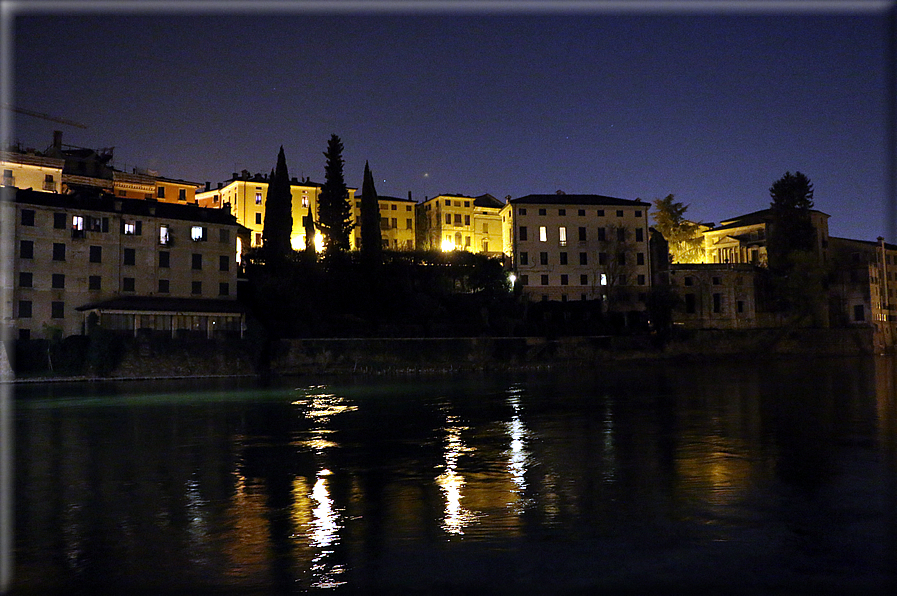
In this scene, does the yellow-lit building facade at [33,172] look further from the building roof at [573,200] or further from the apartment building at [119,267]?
the building roof at [573,200]

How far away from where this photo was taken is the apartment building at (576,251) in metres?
77.0

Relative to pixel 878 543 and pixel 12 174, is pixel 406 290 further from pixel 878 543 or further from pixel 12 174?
pixel 878 543

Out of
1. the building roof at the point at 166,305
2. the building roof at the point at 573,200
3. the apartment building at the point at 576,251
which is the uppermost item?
the building roof at the point at 573,200

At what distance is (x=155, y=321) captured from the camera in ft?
174

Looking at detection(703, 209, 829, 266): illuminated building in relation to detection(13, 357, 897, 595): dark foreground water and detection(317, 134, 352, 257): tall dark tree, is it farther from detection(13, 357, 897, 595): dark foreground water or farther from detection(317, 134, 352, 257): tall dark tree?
detection(13, 357, 897, 595): dark foreground water

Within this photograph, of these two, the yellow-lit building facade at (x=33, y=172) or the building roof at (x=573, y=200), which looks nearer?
the yellow-lit building facade at (x=33, y=172)

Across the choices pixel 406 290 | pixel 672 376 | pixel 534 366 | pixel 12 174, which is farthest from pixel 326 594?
pixel 12 174

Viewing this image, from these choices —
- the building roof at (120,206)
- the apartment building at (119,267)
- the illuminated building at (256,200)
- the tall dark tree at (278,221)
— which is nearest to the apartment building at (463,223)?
the illuminated building at (256,200)

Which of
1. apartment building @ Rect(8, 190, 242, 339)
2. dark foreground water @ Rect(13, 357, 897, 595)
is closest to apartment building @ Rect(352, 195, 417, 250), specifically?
apartment building @ Rect(8, 190, 242, 339)

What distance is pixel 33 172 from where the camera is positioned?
6706 cm

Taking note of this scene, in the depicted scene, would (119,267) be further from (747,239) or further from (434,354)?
(747,239)

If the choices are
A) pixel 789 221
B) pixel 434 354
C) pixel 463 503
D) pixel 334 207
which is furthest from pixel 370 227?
pixel 463 503

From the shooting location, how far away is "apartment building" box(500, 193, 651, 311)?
253ft

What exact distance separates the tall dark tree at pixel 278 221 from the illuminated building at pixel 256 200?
9045 mm
